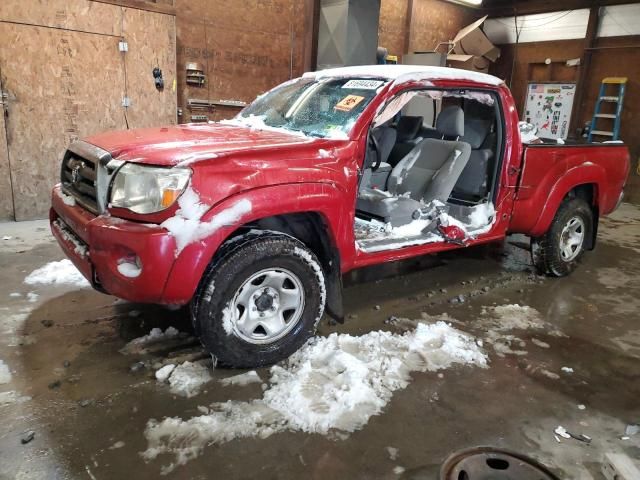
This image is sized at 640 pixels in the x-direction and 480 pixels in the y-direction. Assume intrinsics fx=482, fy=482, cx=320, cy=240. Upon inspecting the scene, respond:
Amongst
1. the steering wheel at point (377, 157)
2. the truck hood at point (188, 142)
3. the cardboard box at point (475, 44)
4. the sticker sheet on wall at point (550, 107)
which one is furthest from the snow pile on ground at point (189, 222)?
the cardboard box at point (475, 44)

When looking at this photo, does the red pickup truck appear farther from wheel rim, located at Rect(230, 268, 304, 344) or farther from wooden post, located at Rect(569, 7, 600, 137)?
wooden post, located at Rect(569, 7, 600, 137)

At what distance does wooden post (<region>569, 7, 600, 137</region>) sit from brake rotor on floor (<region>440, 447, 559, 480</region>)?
9.73m

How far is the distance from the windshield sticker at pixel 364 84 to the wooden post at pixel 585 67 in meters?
8.42

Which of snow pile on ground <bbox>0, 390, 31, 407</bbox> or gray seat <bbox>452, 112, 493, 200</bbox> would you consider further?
gray seat <bbox>452, 112, 493, 200</bbox>

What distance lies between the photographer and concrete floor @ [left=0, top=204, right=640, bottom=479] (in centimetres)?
223

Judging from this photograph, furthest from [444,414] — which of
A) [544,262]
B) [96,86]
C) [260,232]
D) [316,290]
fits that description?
[96,86]

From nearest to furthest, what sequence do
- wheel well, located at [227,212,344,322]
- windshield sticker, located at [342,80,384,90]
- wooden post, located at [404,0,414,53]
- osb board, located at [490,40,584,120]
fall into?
wheel well, located at [227,212,344,322], windshield sticker, located at [342,80,384,90], wooden post, located at [404,0,414,53], osb board, located at [490,40,584,120]

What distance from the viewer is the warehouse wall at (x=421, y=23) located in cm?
995

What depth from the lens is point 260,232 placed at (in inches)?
113

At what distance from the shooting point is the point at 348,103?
3410mm

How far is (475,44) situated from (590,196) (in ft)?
22.7

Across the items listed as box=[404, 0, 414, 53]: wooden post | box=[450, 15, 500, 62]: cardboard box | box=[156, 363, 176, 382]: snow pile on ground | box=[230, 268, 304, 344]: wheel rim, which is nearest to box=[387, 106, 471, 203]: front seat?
box=[230, 268, 304, 344]: wheel rim

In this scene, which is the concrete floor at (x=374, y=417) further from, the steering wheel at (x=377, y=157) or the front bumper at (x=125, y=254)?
the steering wheel at (x=377, y=157)

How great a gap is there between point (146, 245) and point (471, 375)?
210 centimetres
